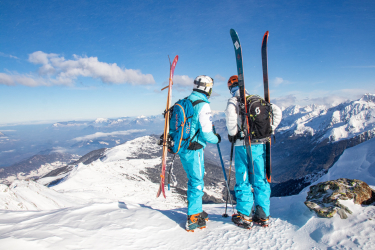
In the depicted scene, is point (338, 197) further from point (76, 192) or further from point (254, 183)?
point (76, 192)

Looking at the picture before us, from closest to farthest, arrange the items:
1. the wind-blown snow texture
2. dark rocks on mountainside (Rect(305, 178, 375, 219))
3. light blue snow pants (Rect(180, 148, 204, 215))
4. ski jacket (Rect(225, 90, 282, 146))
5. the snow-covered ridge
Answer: the wind-blown snow texture
dark rocks on mountainside (Rect(305, 178, 375, 219))
ski jacket (Rect(225, 90, 282, 146))
light blue snow pants (Rect(180, 148, 204, 215))
the snow-covered ridge

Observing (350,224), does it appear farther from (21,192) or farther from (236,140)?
(21,192)

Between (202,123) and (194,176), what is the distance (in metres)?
1.86

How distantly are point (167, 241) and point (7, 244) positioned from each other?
11.7ft

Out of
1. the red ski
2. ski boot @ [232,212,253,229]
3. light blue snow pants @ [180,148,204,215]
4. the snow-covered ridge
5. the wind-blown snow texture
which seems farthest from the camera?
the snow-covered ridge

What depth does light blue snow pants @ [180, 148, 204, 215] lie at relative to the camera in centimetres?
606

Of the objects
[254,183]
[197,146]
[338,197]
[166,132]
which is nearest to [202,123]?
[197,146]

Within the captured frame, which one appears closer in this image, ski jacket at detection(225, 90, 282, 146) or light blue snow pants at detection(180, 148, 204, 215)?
ski jacket at detection(225, 90, 282, 146)

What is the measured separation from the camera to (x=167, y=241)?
5070 mm

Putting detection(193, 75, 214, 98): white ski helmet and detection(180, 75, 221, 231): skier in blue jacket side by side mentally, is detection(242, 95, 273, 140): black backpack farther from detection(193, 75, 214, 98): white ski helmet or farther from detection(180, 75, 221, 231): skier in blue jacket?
detection(193, 75, 214, 98): white ski helmet

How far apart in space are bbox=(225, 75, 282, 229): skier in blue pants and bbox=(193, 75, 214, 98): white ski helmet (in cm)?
85

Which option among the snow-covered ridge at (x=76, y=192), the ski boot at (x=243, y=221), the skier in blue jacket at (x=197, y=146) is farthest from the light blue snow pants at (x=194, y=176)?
the snow-covered ridge at (x=76, y=192)

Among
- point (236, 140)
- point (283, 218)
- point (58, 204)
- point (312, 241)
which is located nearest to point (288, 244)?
point (312, 241)

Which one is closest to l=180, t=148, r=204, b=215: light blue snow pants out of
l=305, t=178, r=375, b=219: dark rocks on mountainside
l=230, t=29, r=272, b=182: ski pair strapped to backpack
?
l=230, t=29, r=272, b=182: ski pair strapped to backpack
